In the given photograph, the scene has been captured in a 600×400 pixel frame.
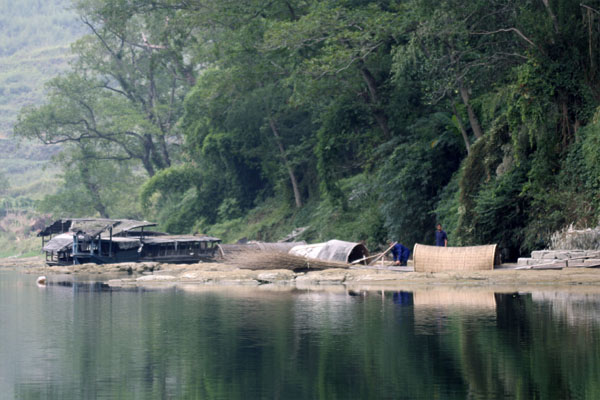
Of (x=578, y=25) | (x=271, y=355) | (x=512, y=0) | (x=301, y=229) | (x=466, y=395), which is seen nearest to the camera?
(x=466, y=395)

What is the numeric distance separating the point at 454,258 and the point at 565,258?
10.6 ft

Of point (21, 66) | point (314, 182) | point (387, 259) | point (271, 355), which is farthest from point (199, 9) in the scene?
point (21, 66)

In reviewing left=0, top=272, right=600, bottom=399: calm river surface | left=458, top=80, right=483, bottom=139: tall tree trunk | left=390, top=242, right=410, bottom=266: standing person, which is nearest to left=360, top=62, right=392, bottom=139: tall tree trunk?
left=458, top=80, right=483, bottom=139: tall tree trunk

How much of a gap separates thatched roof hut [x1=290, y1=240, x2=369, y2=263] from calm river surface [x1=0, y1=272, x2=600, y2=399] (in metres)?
8.85

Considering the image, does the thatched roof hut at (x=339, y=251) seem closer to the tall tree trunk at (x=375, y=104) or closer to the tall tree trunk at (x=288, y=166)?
the tall tree trunk at (x=375, y=104)

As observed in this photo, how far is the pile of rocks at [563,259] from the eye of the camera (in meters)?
21.4

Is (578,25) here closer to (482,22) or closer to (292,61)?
(482,22)

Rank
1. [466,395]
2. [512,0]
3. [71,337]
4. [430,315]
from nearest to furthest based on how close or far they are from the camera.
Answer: [466,395], [71,337], [430,315], [512,0]

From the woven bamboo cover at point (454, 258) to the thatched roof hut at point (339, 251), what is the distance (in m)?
4.28

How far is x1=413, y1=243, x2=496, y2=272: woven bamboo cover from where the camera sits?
23.2 metres

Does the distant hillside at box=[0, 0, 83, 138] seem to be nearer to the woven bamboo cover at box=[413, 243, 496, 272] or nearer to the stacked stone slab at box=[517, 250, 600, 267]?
the woven bamboo cover at box=[413, 243, 496, 272]

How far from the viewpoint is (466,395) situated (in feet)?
29.3

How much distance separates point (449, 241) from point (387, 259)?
3737mm

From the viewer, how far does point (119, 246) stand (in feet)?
141
